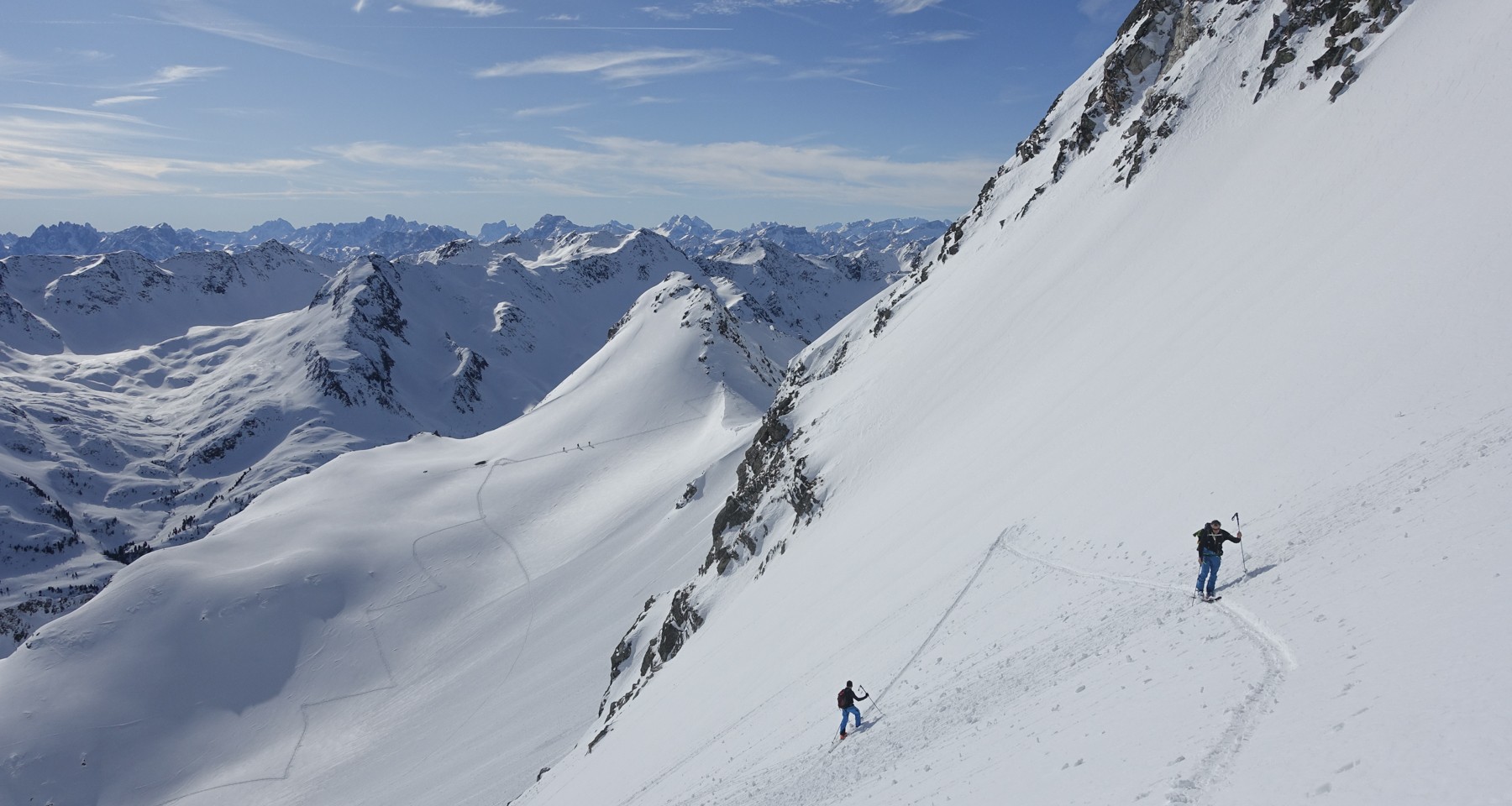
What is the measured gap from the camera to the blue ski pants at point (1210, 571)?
15.1 meters

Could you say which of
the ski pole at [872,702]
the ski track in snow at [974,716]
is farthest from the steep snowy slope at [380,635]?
the ski pole at [872,702]

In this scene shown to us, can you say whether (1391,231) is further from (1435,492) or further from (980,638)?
(980,638)

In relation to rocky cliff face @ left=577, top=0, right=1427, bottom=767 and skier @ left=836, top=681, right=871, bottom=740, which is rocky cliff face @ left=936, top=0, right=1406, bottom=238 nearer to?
rocky cliff face @ left=577, top=0, right=1427, bottom=767

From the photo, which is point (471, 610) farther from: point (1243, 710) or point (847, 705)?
point (1243, 710)

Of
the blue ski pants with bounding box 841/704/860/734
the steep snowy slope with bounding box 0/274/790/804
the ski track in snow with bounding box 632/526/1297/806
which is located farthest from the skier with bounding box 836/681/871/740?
the steep snowy slope with bounding box 0/274/790/804

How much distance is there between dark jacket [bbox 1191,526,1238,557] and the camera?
15.2 meters

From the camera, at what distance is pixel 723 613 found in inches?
1752

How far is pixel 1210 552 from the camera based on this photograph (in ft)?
49.8

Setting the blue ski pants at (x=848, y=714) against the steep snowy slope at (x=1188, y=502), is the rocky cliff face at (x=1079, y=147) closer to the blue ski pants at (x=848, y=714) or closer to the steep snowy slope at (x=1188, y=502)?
the steep snowy slope at (x=1188, y=502)

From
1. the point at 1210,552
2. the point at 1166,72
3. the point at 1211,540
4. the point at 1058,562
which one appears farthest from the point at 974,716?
the point at 1166,72

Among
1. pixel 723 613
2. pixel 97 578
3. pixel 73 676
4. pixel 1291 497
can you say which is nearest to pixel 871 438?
pixel 723 613

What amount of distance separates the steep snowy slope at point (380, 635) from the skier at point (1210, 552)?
45709mm

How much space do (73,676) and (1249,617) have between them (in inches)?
4176

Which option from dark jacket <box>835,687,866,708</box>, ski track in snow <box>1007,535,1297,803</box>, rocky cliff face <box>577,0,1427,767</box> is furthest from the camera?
rocky cliff face <box>577,0,1427,767</box>
